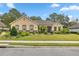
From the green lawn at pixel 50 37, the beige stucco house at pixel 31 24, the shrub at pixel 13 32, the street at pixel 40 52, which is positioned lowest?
the street at pixel 40 52

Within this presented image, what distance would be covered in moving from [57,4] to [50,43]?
9.51 ft

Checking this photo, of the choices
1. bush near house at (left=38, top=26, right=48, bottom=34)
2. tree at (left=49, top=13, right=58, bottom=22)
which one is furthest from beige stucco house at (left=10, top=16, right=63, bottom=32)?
tree at (left=49, top=13, right=58, bottom=22)

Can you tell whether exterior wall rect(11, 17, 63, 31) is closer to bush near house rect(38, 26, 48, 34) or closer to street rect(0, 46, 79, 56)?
bush near house rect(38, 26, 48, 34)

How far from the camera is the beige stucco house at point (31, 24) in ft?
55.7

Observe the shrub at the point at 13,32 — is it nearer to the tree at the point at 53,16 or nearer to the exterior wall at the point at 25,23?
the exterior wall at the point at 25,23

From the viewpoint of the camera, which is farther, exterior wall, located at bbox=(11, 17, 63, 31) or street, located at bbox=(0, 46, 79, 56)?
exterior wall, located at bbox=(11, 17, 63, 31)

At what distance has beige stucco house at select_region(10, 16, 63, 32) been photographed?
17.0 meters

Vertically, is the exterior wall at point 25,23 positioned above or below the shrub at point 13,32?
above

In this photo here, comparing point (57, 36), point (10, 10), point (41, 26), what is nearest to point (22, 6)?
point (10, 10)

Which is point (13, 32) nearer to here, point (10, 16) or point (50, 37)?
point (10, 16)

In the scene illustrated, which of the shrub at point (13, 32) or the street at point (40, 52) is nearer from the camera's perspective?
the street at point (40, 52)

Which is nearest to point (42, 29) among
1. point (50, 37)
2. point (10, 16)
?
point (50, 37)

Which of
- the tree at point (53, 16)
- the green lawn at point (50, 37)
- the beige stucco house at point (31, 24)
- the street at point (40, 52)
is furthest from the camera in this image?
the green lawn at point (50, 37)

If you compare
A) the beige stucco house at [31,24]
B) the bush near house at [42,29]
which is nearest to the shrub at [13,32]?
the beige stucco house at [31,24]
